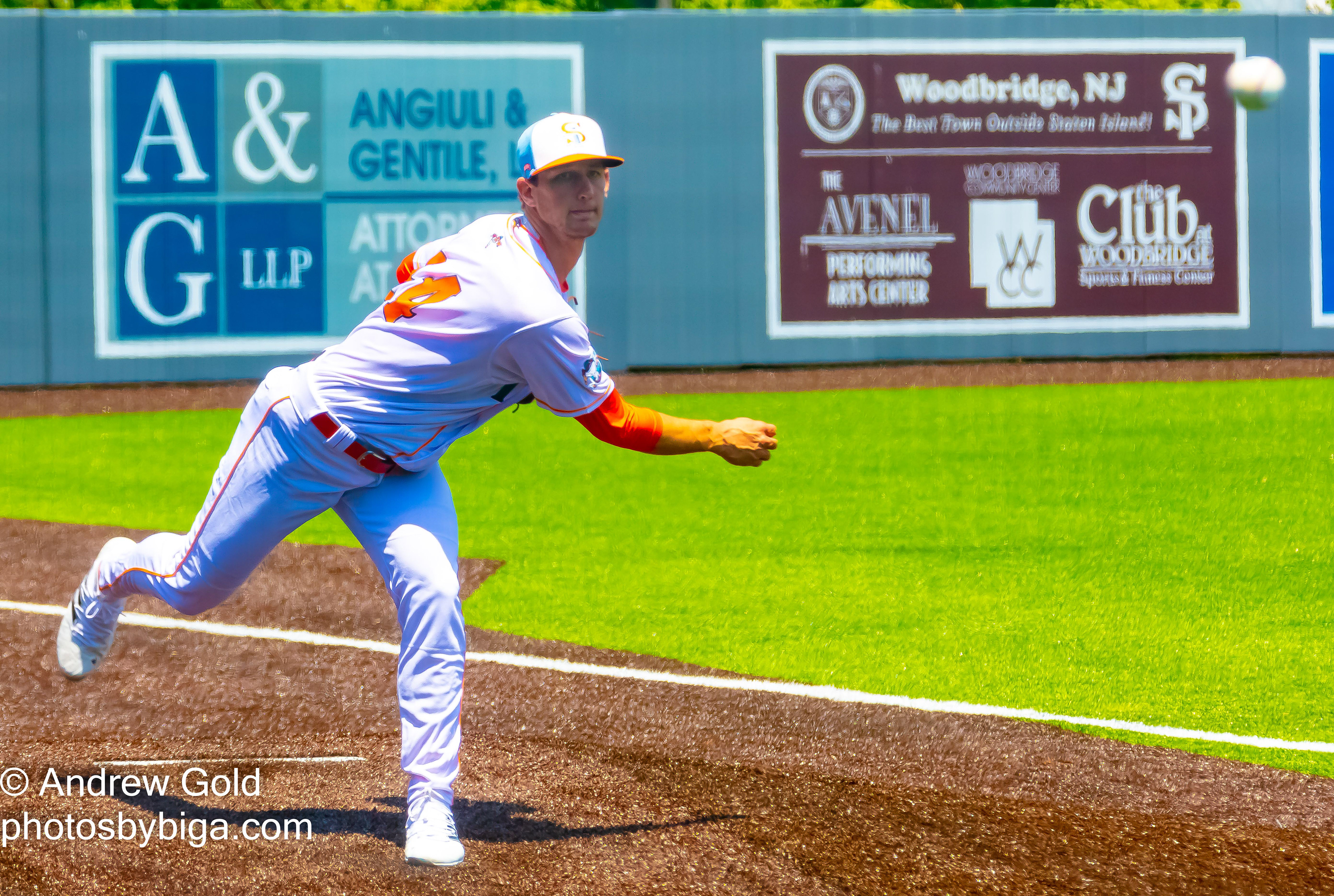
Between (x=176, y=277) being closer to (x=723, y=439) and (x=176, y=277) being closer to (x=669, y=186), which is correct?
(x=669, y=186)

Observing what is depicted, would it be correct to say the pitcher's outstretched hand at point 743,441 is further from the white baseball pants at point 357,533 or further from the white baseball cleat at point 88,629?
the white baseball cleat at point 88,629

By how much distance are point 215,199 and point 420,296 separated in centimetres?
1269

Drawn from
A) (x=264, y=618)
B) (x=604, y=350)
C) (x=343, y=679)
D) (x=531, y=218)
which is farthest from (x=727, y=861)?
(x=604, y=350)

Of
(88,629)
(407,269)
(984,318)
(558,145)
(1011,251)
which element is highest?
(1011,251)

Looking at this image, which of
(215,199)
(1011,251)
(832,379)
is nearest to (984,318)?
(1011,251)

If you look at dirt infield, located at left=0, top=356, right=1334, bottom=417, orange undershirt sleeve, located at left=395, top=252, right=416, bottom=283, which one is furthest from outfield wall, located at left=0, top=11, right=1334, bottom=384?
orange undershirt sleeve, located at left=395, top=252, right=416, bottom=283

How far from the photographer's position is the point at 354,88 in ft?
51.6

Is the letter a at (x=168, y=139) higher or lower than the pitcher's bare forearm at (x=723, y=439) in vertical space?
higher

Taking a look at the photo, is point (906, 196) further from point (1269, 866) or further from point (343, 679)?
point (1269, 866)

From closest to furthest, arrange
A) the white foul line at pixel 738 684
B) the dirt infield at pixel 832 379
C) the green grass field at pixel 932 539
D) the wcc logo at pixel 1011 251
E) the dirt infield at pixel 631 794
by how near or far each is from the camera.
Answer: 1. the dirt infield at pixel 631 794
2. the white foul line at pixel 738 684
3. the green grass field at pixel 932 539
4. the dirt infield at pixel 832 379
5. the wcc logo at pixel 1011 251

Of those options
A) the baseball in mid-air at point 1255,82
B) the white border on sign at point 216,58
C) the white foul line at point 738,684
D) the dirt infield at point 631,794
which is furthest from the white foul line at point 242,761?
the baseball in mid-air at point 1255,82

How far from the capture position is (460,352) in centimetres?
373

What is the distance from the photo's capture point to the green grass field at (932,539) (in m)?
5.59

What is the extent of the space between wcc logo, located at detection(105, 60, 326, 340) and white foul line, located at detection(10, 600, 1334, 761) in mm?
9359
